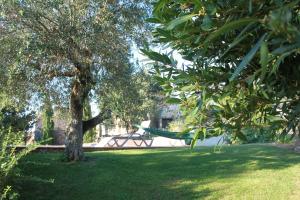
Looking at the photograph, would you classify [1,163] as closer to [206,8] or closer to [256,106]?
[256,106]

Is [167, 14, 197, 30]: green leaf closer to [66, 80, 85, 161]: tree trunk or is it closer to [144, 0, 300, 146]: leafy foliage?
[144, 0, 300, 146]: leafy foliage

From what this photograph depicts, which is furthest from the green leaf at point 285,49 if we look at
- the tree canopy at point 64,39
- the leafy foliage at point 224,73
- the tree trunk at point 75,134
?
the tree trunk at point 75,134

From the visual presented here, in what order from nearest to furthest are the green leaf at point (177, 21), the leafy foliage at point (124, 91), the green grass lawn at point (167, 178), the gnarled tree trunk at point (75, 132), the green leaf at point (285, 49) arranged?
1. the green leaf at point (285, 49)
2. the green leaf at point (177, 21)
3. the green grass lawn at point (167, 178)
4. the leafy foliage at point (124, 91)
5. the gnarled tree trunk at point (75, 132)

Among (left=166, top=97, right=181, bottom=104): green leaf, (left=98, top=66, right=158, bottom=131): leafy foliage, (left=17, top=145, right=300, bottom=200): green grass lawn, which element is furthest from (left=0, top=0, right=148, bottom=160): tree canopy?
(left=166, top=97, right=181, bottom=104): green leaf

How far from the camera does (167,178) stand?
995 cm

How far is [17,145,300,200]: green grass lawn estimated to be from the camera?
8.70 meters

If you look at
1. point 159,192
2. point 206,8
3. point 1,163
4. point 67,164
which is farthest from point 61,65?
point 206,8

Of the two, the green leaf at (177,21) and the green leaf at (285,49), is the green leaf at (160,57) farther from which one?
the green leaf at (285,49)

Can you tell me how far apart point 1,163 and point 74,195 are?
3.26 meters

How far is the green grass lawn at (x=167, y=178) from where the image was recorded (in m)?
8.70

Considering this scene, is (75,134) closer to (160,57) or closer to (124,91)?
(124,91)

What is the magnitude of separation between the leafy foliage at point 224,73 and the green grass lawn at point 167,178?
4600mm

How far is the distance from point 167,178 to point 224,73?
751cm

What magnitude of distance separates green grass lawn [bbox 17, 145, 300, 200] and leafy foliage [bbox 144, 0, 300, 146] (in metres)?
4.60
